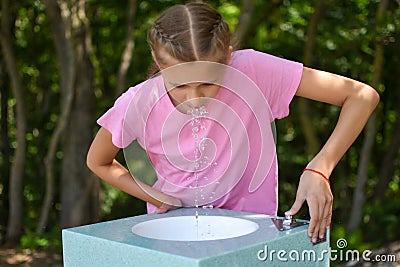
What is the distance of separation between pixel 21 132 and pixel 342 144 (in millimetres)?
3865

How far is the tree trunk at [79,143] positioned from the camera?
4.75m

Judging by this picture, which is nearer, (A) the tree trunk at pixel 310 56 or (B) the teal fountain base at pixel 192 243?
(B) the teal fountain base at pixel 192 243

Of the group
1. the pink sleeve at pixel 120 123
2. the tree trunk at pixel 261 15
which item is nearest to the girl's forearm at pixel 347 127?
the pink sleeve at pixel 120 123

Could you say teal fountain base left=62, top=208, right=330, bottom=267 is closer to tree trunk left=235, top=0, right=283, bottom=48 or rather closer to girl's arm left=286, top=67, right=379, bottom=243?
girl's arm left=286, top=67, right=379, bottom=243

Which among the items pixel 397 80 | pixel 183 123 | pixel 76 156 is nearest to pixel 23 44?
pixel 76 156

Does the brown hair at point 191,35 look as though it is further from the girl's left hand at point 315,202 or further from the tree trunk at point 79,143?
the tree trunk at point 79,143

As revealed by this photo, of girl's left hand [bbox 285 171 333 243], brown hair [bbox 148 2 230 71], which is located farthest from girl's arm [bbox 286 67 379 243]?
brown hair [bbox 148 2 230 71]

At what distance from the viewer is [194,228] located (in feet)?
5.88

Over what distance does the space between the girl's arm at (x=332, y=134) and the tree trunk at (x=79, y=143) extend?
3.05 meters

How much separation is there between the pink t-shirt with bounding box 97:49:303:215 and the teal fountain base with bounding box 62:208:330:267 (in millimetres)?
127

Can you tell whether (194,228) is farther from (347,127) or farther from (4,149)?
(4,149)

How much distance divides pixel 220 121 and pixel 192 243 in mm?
576

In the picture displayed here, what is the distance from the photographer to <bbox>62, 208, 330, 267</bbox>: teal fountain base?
1349 mm

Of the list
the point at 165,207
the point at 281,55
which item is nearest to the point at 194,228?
the point at 165,207
